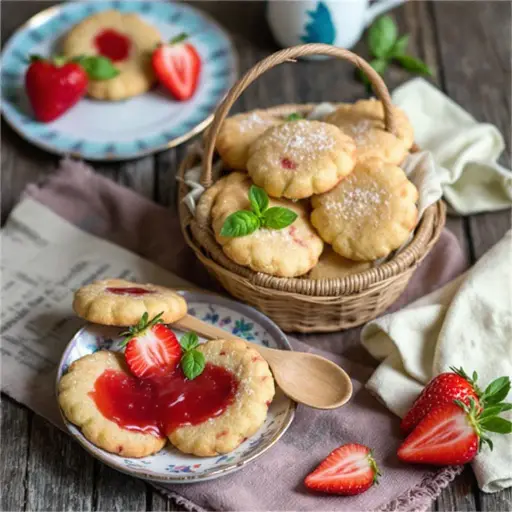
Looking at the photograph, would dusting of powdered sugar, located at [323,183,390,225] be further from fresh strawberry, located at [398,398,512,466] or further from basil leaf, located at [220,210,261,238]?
fresh strawberry, located at [398,398,512,466]

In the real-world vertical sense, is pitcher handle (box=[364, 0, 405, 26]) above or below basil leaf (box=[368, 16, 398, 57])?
above

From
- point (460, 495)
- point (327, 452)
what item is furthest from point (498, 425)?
point (327, 452)

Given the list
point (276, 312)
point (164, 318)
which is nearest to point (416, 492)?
point (276, 312)

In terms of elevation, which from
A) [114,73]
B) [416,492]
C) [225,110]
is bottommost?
[416,492]

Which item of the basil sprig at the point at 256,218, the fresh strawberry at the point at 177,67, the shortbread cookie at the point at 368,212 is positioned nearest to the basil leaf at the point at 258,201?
the basil sprig at the point at 256,218

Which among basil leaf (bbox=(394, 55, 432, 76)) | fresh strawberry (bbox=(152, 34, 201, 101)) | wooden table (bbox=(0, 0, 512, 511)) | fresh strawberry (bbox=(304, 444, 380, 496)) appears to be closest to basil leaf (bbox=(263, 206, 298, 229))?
wooden table (bbox=(0, 0, 512, 511))

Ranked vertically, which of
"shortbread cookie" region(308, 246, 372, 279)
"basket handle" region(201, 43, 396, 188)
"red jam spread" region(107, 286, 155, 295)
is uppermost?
"basket handle" region(201, 43, 396, 188)

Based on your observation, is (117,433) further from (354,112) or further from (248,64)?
(248,64)

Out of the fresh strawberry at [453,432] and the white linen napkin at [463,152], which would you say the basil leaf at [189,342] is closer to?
the fresh strawberry at [453,432]
